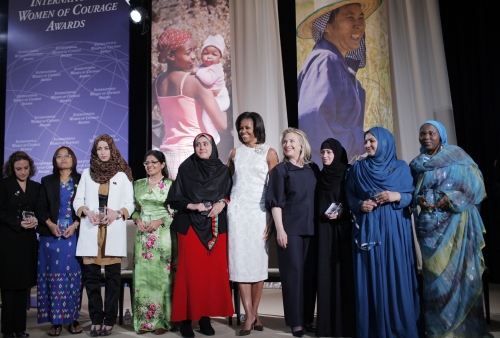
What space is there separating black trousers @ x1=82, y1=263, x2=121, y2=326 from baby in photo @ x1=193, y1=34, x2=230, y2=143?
2.95 meters

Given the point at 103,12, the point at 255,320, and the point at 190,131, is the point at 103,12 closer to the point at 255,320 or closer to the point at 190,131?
the point at 190,131

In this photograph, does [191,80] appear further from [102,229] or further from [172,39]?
[102,229]

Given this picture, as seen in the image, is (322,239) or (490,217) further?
(490,217)

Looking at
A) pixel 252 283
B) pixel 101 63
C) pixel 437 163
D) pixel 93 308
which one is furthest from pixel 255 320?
pixel 101 63

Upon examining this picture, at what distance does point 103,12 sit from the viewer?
6770mm

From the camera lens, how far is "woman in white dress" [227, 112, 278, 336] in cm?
344

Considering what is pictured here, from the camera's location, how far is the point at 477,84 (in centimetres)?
557

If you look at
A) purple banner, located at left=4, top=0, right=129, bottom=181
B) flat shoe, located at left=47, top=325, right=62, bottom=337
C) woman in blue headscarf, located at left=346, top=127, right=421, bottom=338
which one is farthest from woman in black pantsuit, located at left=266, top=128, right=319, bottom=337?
purple banner, located at left=4, top=0, right=129, bottom=181

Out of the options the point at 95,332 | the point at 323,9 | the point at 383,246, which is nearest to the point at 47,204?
the point at 95,332

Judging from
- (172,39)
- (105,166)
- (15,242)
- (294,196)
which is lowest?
(15,242)

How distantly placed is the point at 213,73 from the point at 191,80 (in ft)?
0.99

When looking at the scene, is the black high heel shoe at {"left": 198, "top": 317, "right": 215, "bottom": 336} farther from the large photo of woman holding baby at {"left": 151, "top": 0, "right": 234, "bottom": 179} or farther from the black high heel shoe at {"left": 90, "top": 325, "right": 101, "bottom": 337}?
the large photo of woman holding baby at {"left": 151, "top": 0, "right": 234, "bottom": 179}

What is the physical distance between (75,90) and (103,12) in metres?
1.17

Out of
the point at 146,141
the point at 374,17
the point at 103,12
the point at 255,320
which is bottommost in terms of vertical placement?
the point at 255,320
